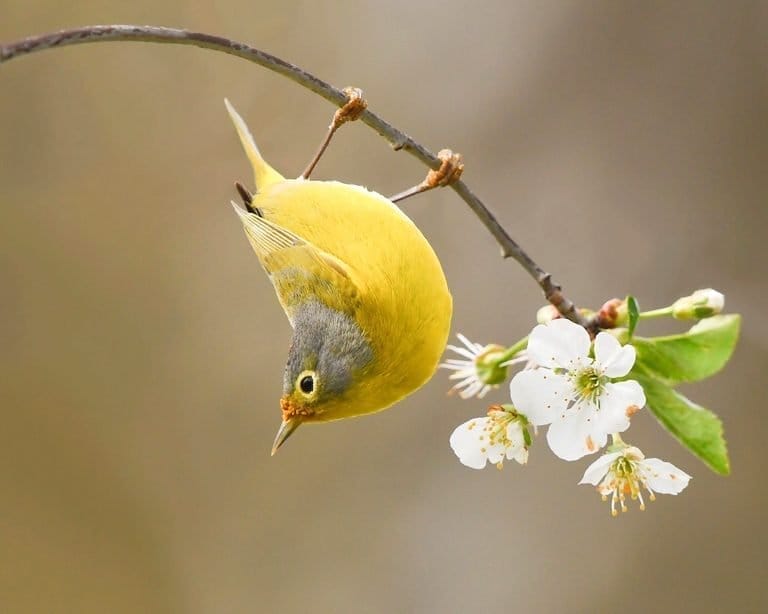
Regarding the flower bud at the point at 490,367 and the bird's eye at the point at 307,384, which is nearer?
the flower bud at the point at 490,367

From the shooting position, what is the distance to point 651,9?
411cm

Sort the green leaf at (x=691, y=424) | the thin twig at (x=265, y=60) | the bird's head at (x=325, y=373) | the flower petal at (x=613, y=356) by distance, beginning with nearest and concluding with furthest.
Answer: the thin twig at (x=265, y=60)
the flower petal at (x=613, y=356)
the green leaf at (x=691, y=424)
the bird's head at (x=325, y=373)

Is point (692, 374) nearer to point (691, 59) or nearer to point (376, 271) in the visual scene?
point (376, 271)

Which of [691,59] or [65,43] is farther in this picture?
[691,59]

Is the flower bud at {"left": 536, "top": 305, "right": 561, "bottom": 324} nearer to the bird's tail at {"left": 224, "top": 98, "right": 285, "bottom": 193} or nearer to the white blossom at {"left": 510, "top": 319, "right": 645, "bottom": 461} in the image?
the white blossom at {"left": 510, "top": 319, "right": 645, "bottom": 461}

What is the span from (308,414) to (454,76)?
2.76 metres

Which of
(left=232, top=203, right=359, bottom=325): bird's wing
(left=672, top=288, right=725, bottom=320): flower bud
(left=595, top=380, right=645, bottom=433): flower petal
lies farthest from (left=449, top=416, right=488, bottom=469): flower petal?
(left=232, top=203, right=359, bottom=325): bird's wing

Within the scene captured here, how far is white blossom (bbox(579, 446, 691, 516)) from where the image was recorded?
4.71 ft

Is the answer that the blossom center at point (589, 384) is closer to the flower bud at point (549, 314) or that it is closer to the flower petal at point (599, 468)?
the flower petal at point (599, 468)

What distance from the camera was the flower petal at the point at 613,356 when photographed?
1351mm

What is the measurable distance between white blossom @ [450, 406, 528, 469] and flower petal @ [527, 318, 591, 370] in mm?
134

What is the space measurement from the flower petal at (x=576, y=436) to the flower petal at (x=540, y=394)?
2 centimetres

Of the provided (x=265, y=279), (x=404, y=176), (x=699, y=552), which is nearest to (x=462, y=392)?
(x=404, y=176)

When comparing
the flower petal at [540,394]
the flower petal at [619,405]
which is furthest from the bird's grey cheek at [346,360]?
the flower petal at [619,405]
